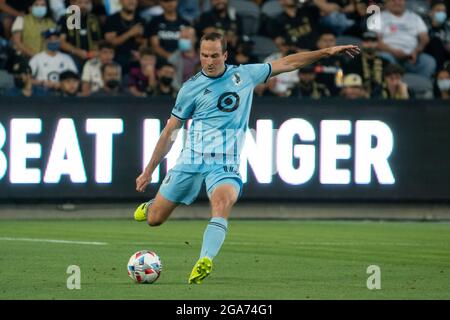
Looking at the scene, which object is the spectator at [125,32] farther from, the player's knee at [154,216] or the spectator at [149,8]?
the player's knee at [154,216]

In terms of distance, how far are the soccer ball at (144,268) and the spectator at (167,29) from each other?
11.6 meters

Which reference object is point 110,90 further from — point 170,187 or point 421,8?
point 170,187

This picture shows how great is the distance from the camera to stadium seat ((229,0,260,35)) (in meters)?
25.2

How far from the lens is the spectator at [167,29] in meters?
24.0

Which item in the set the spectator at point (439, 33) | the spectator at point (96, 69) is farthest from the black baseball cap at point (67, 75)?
the spectator at point (439, 33)

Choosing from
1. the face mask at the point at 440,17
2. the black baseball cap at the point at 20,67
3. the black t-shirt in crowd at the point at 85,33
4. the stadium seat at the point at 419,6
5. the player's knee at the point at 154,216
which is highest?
the stadium seat at the point at 419,6

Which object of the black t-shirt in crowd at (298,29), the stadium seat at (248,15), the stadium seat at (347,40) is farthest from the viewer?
the stadium seat at (248,15)

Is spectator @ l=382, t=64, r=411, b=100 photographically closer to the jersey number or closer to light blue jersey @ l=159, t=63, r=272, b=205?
light blue jersey @ l=159, t=63, r=272, b=205

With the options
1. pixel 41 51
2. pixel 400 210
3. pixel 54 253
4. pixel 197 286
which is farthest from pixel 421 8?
pixel 197 286

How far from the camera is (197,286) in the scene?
12164 millimetres

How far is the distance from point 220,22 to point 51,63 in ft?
10.4

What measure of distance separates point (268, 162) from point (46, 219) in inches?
139

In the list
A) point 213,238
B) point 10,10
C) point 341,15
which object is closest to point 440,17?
point 341,15

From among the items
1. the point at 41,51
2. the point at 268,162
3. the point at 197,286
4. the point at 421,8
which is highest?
the point at 421,8
